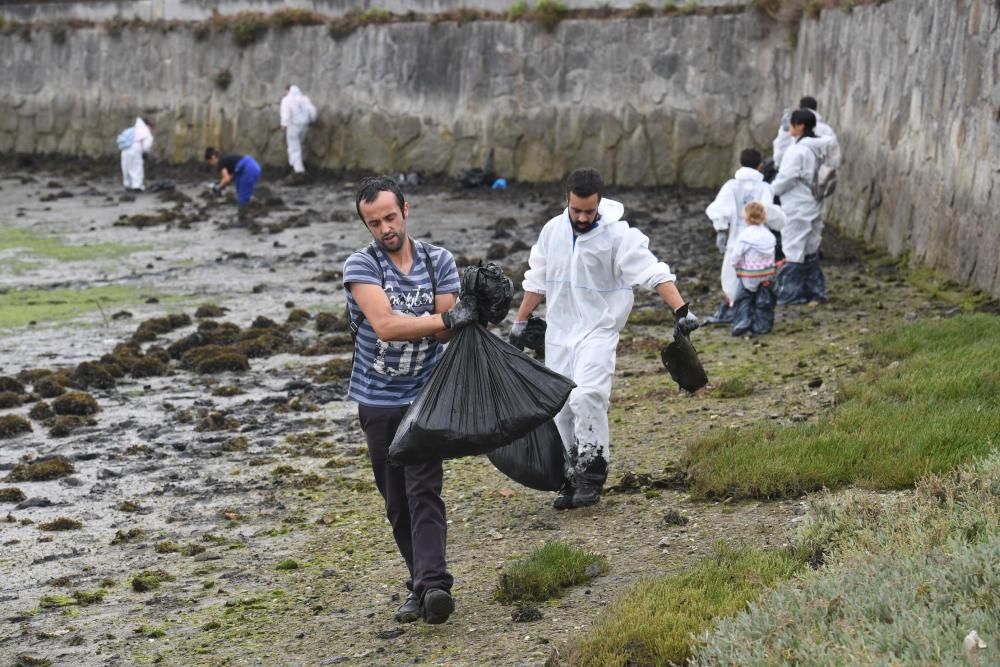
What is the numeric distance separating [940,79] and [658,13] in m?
10.4

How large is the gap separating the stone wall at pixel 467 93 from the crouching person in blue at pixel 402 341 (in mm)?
17605

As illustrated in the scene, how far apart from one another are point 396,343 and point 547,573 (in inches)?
45.7

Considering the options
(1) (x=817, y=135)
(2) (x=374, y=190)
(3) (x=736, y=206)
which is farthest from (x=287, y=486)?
(1) (x=817, y=135)

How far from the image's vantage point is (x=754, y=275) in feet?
42.1

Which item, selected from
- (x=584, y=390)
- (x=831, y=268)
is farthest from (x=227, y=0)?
(x=584, y=390)

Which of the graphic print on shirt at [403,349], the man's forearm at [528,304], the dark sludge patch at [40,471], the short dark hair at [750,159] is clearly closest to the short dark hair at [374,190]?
the graphic print on shirt at [403,349]

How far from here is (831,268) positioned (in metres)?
15.8

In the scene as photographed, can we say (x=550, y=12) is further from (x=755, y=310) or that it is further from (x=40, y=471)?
(x=40, y=471)

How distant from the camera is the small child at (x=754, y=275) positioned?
1278 cm

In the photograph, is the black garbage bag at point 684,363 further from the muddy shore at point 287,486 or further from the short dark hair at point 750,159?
the short dark hair at point 750,159

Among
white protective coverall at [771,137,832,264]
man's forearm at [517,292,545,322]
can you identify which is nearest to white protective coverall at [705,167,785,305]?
white protective coverall at [771,137,832,264]

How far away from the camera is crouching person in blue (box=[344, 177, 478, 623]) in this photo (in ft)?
20.5

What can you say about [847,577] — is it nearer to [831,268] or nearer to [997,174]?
[997,174]

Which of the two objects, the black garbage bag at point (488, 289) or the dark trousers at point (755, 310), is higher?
the black garbage bag at point (488, 289)
